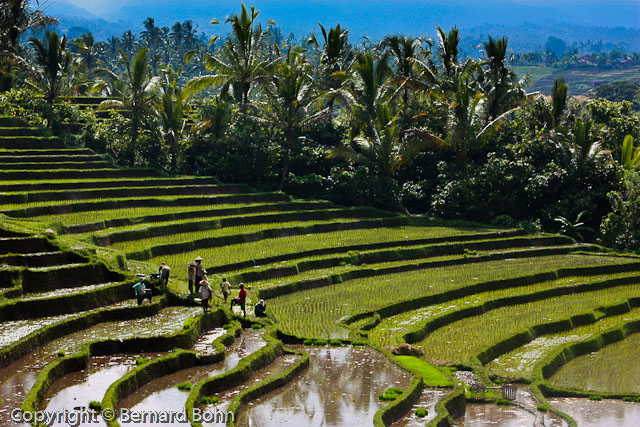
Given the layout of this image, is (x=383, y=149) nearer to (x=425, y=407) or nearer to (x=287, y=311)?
(x=287, y=311)

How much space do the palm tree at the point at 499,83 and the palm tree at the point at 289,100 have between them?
A: 24.5 ft

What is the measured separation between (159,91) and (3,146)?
6.90m

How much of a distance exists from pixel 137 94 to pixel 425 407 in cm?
2395

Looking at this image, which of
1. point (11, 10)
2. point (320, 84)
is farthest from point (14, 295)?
point (320, 84)

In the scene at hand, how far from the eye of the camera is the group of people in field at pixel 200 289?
1950cm

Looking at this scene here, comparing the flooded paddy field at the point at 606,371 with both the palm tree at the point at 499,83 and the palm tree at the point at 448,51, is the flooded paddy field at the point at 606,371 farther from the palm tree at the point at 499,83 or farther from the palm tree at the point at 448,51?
the palm tree at the point at 448,51

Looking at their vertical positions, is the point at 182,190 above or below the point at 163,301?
above

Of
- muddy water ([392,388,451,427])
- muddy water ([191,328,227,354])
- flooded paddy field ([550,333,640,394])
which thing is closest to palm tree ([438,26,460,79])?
flooded paddy field ([550,333,640,394])

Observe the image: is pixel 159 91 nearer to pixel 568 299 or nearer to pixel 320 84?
pixel 320 84

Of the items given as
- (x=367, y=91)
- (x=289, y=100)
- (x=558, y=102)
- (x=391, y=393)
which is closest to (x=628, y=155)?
(x=558, y=102)

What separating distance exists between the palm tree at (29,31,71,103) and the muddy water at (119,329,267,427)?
70.3 ft

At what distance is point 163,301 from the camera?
805 inches

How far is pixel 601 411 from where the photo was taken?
16891mm

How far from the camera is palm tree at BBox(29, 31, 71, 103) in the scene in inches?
1427
